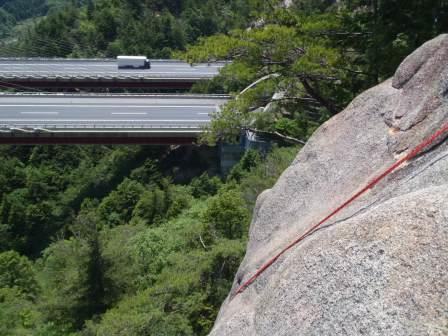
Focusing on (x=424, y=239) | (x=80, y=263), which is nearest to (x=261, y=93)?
(x=80, y=263)

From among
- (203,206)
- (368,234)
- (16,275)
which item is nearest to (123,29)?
(203,206)

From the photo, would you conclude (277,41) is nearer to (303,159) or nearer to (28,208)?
(303,159)

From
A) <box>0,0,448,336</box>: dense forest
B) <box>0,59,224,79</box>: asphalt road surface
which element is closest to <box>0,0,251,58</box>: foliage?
<box>0,59,224,79</box>: asphalt road surface

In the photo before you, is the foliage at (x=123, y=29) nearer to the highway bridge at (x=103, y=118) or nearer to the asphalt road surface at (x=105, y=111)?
the asphalt road surface at (x=105, y=111)

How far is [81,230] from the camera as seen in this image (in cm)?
2078

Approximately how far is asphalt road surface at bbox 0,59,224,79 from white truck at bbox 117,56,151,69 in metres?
0.70

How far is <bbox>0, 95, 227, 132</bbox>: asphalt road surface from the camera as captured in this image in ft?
113

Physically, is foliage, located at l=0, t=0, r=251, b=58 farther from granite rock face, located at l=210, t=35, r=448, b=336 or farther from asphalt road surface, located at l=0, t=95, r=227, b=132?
granite rock face, located at l=210, t=35, r=448, b=336

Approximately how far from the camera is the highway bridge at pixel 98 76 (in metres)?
50.3

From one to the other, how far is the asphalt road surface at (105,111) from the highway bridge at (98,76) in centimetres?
955

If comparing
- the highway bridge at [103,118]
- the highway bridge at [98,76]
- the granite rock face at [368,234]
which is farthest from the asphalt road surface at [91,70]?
the granite rock face at [368,234]

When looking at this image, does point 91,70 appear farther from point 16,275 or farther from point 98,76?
point 16,275

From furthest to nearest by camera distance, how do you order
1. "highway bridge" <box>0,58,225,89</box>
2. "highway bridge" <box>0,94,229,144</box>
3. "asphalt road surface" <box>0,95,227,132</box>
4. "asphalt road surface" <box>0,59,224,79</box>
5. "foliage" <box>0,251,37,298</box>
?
"asphalt road surface" <box>0,59,224,79</box> < "highway bridge" <box>0,58,225,89</box> < "asphalt road surface" <box>0,95,227,132</box> < "highway bridge" <box>0,94,229,144</box> < "foliage" <box>0,251,37,298</box>

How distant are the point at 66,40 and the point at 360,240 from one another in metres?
77.7
